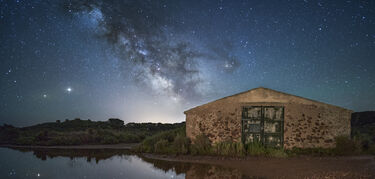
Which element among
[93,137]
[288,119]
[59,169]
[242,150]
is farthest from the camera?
[93,137]

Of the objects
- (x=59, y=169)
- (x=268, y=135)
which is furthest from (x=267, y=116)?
(x=59, y=169)

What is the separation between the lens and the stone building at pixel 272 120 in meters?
12.5

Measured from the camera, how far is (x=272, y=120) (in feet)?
42.2

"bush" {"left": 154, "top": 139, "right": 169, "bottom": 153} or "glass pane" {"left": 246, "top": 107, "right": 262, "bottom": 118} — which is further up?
"glass pane" {"left": 246, "top": 107, "right": 262, "bottom": 118}

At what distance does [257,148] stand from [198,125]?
3.22 metres

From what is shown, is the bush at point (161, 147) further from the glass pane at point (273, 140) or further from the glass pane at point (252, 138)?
the glass pane at point (273, 140)

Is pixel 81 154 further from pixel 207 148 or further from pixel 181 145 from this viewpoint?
pixel 207 148

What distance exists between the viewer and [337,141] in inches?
481

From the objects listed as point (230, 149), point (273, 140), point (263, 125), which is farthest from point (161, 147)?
point (273, 140)

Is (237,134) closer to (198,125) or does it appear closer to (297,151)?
(198,125)

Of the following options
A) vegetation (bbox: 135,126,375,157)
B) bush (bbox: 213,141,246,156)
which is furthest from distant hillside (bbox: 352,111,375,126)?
bush (bbox: 213,141,246,156)

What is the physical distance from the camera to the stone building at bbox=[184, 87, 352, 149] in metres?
12.5

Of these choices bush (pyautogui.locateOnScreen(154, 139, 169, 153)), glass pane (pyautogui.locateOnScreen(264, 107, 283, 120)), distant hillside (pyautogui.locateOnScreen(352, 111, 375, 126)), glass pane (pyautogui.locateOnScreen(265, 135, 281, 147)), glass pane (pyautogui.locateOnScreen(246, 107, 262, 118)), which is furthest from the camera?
distant hillside (pyautogui.locateOnScreen(352, 111, 375, 126))

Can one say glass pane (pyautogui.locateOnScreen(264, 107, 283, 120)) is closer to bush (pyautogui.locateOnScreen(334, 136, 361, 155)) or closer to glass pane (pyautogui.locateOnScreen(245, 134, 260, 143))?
glass pane (pyautogui.locateOnScreen(245, 134, 260, 143))
